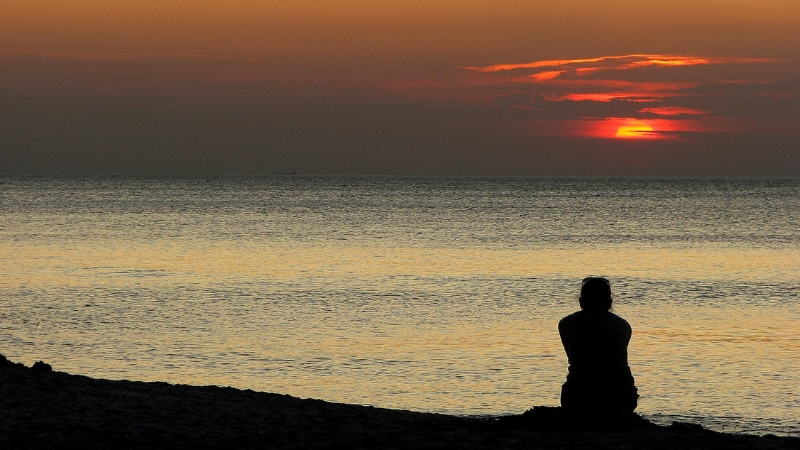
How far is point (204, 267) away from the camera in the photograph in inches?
1449

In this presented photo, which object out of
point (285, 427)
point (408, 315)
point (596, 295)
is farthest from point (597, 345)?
point (408, 315)

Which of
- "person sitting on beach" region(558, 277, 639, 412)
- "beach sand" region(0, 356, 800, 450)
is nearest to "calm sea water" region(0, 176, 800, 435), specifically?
"beach sand" region(0, 356, 800, 450)

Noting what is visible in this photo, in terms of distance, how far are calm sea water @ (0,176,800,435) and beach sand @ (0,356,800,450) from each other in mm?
4794

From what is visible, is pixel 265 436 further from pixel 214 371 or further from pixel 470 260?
pixel 470 260

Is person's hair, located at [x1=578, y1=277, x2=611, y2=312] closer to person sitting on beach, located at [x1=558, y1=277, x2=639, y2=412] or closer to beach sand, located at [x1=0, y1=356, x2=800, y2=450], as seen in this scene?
person sitting on beach, located at [x1=558, y1=277, x2=639, y2=412]

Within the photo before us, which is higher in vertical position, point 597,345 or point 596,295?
point 596,295

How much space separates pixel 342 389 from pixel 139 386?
456cm

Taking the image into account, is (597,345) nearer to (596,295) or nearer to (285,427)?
(596,295)

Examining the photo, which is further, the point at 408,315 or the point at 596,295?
the point at 408,315

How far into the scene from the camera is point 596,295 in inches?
319

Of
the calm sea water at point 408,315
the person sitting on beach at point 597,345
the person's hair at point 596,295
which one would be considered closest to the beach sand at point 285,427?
the person sitting on beach at point 597,345

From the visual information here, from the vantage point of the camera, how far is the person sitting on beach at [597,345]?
26.7 feet

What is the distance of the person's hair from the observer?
26.6 ft

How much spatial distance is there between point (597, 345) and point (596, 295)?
413 mm
